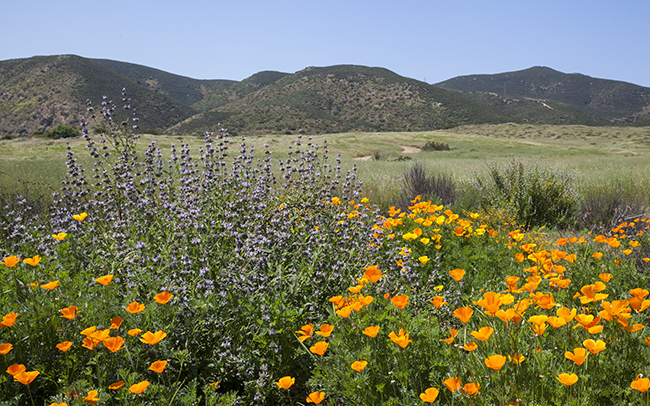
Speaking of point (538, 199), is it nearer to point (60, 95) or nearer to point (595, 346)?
point (595, 346)

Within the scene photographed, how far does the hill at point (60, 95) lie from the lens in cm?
7044

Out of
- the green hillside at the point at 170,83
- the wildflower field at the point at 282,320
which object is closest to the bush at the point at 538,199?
the wildflower field at the point at 282,320

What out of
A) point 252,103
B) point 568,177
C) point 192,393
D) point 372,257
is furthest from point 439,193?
point 252,103

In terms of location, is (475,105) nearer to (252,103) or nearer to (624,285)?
(252,103)

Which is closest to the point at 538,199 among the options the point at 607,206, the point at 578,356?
the point at 607,206

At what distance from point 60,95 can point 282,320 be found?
90507 millimetres

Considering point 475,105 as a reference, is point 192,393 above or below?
below

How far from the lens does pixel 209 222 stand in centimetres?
302

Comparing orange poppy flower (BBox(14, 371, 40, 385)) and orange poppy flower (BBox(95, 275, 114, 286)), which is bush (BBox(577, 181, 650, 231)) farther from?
orange poppy flower (BBox(14, 371, 40, 385))

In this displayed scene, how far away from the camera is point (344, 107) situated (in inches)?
3150

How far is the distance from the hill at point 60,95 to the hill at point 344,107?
1189cm

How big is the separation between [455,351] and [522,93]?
162571mm

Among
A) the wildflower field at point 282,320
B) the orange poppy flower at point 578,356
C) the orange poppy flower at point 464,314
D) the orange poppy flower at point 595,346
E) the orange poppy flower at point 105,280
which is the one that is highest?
the orange poppy flower at point 105,280

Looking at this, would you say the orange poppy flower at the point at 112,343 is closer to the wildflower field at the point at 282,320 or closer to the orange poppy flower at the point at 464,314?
the wildflower field at the point at 282,320
